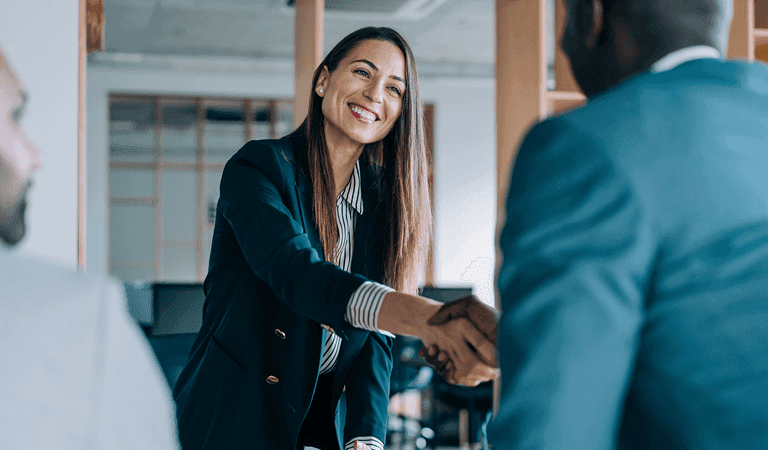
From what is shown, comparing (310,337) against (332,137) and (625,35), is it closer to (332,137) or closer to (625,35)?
(332,137)

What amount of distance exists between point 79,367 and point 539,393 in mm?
333

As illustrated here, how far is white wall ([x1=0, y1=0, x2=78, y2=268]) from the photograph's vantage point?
257cm

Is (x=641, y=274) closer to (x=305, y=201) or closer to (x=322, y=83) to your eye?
(x=305, y=201)

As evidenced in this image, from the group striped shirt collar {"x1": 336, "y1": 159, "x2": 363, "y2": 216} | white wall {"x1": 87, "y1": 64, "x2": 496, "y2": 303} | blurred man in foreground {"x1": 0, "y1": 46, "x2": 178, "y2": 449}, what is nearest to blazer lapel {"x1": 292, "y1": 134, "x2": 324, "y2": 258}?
striped shirt collar {"x1": 336, "y1": 159, "x2": 363, "y2": 216}

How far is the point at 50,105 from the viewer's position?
263 cm

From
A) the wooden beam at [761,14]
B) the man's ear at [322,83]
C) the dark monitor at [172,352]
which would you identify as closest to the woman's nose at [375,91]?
the man's ear at [322,83]

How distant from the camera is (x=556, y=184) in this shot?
0.56m

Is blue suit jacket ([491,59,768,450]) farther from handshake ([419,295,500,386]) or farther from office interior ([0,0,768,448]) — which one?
office interior ([0,0,768,448])

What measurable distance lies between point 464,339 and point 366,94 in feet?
2.21

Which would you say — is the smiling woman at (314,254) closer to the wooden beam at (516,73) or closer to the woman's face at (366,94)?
the woman's face at (366,94)

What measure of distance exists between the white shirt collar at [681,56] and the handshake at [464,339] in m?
0.41

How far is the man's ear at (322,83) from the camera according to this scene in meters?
1.52

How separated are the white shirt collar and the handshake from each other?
1.33 feet

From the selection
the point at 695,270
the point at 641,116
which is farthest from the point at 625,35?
the point at 695,270
